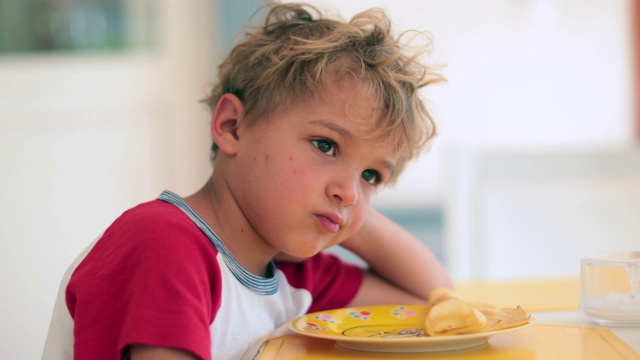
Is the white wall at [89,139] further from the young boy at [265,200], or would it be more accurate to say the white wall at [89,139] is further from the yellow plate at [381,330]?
the yellow plate at [381,330]

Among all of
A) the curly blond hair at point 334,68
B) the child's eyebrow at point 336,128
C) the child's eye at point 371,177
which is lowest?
the child's eye at point 371,177

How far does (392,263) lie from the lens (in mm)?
1041

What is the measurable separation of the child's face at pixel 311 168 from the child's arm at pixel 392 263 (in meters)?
0.17

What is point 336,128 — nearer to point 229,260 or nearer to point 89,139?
point 229,260

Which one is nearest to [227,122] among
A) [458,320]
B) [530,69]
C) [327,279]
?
[327,279]

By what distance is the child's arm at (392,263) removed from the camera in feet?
3.39

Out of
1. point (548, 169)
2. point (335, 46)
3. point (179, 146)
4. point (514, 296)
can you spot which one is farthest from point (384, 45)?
point (179, 146)

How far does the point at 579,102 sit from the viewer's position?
4.67 metres

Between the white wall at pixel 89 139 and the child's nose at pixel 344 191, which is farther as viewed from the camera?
the white wall at pixel 89 139

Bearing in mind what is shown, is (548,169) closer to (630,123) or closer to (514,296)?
(514,296)

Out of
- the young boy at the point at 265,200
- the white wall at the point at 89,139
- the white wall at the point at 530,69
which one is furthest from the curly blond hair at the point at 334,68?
the white wall at the point at 530,69

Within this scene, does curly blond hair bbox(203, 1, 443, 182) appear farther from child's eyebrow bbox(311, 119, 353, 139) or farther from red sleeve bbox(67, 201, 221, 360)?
red sleeve bbox(67, 201, 221, 360)

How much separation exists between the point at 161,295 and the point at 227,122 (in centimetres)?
31

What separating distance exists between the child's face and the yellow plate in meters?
0.08
